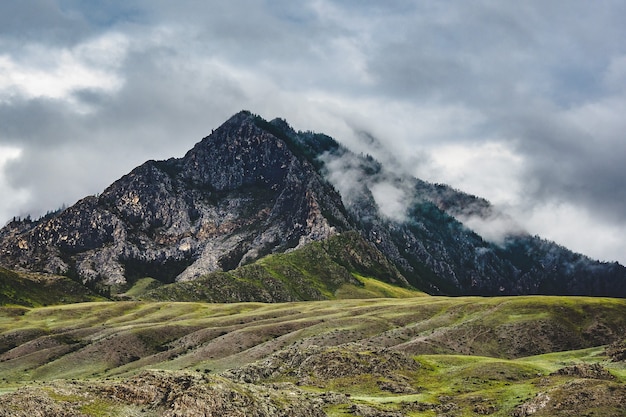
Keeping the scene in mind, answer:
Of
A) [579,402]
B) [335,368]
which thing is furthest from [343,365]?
[579,402]

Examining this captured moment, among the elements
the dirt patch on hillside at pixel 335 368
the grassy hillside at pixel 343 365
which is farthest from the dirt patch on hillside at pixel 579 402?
the dirt patch on hillside at pixel 335 368

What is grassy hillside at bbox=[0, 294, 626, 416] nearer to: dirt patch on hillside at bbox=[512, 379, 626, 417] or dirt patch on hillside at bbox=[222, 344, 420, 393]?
dirt patch on hillside at bbox=[512, 379, 626, 417]

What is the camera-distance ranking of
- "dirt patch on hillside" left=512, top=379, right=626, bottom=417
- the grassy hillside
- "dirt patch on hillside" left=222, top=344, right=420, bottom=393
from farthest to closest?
"dirt patch on hillside" left=222, top=344, right=420, bottom=393 < "dirt patch on hillside" left=512, top=379, right=626, bottom=417 < the grassy hillside

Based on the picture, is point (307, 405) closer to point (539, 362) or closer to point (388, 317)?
point (539, 362)

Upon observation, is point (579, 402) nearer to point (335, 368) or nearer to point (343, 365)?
point (343, 365)

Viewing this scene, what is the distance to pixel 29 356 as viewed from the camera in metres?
166

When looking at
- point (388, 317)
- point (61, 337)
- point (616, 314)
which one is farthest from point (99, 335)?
point (616, 314)

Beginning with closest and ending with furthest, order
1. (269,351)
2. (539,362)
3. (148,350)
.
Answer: (539,362)
(269,351)
(148,350)

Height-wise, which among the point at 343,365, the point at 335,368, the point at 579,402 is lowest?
the point at 579,402

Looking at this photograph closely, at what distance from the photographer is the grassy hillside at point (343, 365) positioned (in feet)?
186

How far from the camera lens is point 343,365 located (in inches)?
4473

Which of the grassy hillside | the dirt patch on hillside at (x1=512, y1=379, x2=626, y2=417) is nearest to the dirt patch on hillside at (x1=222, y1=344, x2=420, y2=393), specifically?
the grassy hillside

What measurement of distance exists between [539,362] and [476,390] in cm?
3245

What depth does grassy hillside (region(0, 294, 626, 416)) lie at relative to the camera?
5675 centimetres
